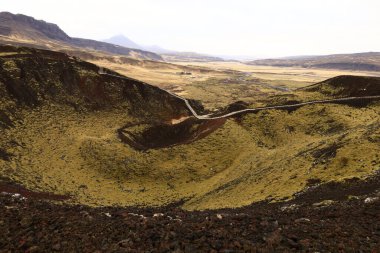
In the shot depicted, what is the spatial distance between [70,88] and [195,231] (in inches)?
2498

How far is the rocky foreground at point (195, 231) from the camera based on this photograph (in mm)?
18127

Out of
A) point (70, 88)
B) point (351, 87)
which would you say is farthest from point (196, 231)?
point (351, 87)

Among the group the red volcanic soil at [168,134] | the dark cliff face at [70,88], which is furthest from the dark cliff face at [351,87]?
the dark cliff face at [70,88]

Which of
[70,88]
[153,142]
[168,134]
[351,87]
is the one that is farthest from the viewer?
[70,88]

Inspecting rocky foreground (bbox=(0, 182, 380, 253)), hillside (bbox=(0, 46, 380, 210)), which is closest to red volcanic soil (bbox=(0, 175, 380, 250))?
rocky foreground (bbox=(0, 182, 380, 253))

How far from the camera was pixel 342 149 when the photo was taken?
40594 millimetres

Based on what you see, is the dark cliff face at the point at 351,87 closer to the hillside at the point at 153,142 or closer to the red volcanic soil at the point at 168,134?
the hillside at the point at 153,142

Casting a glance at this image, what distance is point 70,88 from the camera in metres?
75.2

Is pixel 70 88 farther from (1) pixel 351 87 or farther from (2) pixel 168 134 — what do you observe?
(1) pixel 351 87

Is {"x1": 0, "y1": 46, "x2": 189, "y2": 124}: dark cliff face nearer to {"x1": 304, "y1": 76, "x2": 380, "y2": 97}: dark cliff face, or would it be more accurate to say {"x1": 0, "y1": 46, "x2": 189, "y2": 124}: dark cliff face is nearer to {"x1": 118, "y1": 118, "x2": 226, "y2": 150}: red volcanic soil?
{"x1": 118, "y1": 118, "x2": 226, "y2": 150}: red volcanic soil

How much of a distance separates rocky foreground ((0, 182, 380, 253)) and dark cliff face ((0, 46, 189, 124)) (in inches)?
1872

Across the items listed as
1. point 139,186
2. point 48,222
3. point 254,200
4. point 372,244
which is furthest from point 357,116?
point 48,222

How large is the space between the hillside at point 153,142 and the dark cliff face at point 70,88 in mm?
253

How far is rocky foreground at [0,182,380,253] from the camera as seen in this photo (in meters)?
18.1
